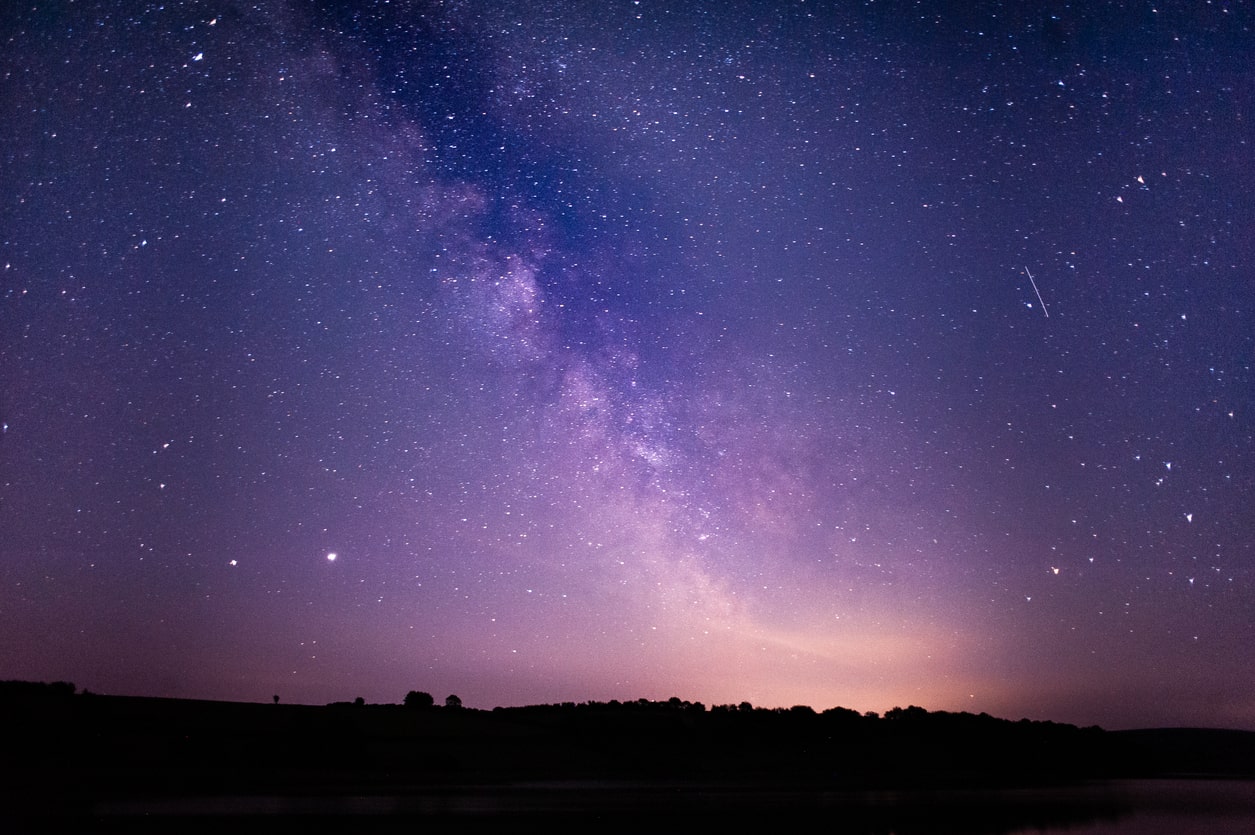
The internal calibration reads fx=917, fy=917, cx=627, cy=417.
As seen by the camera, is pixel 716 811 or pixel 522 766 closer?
pixel 716 811

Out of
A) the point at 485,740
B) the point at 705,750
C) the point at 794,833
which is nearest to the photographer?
the point at 794,833

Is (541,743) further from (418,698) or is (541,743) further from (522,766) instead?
(418,698)

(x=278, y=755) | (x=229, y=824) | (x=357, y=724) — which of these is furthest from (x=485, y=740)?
(x=229, y=824)

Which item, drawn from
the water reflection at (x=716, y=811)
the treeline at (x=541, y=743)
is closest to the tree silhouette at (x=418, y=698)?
the treeline at (x=541, y=743)

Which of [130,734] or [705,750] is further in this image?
[705,750]

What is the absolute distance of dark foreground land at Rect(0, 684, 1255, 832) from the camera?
29.0 meters

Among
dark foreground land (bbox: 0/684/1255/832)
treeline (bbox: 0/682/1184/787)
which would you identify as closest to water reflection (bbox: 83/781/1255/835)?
dark foreground land (bbox: 0/684/1255/832)

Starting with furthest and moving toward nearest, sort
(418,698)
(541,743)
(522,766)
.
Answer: (418,698) < (541,743) < (522,766)

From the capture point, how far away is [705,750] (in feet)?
213

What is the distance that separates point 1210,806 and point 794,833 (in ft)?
85.4

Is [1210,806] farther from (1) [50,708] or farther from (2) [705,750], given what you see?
(1) [50,708]

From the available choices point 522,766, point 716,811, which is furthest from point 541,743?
point 716,811

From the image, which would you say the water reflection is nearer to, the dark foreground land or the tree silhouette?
the dark foreground land

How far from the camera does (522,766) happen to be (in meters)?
54.6
